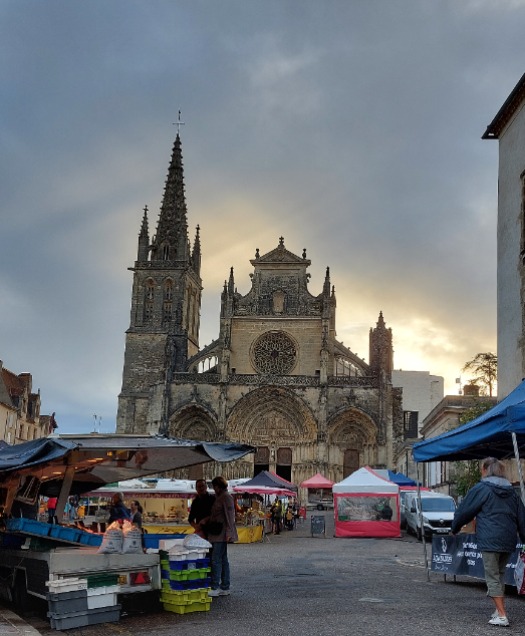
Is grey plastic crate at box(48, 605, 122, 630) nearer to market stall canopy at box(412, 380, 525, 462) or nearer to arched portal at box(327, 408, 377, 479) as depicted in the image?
market stall canopy at box(412, 380, 525, 462)

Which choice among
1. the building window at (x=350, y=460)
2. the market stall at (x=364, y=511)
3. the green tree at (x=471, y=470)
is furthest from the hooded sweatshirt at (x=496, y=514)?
the building window at (x=350, y=460)

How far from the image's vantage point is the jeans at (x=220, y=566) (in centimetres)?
897

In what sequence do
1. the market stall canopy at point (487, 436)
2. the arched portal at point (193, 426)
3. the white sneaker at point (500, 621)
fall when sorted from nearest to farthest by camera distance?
the white sneaker at point (500, 621)
the market stall canopy at point (487, 436)
the arched portal at point (193, 426)

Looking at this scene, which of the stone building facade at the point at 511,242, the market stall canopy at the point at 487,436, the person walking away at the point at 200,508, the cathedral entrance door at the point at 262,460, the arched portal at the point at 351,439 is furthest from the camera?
the cathedral entrance door at the point at 262,460

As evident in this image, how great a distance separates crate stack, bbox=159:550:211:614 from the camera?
306 inches

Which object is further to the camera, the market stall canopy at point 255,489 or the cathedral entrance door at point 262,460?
the cathedral entrance door at point 262,460

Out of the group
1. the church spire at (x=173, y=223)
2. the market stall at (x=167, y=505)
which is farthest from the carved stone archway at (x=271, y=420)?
the market stall at (x=167, y=505)

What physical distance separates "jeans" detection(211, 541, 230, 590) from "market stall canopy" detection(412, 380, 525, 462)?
10.2 feet

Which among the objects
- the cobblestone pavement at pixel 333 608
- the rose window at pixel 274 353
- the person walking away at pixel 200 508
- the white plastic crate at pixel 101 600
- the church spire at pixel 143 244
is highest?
the church spire at pixel 143 244

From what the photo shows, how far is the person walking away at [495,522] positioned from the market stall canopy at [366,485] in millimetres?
17106

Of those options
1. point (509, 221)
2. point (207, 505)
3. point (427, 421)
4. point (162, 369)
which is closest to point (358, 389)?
point (427, 421)

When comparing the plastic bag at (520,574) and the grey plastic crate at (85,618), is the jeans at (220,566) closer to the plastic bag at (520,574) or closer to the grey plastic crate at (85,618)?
the grey plastic crate at (85,618)

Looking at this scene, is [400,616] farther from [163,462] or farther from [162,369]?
[162,369]

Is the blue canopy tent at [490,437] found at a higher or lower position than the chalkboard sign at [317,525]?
higher
